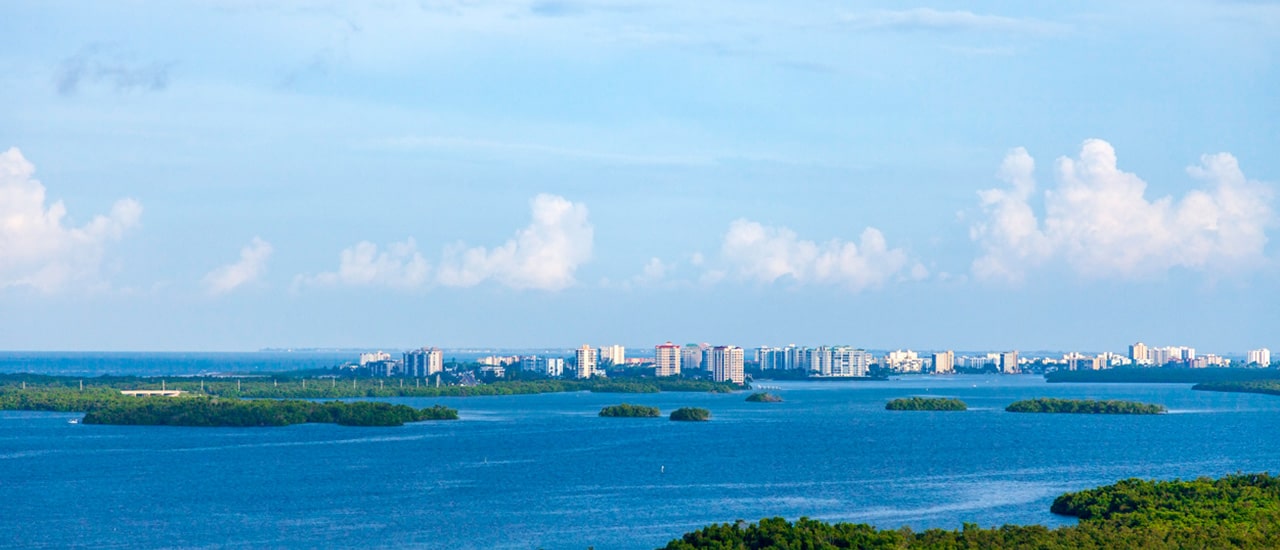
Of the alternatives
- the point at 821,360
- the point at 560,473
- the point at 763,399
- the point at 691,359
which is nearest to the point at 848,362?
the point at 821,360

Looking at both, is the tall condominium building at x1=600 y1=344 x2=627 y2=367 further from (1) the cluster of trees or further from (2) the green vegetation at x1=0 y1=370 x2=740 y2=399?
(1) the cluster of trees

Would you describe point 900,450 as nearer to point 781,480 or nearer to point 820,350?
point 781,480

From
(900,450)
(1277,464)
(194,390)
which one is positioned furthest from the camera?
(194,390)

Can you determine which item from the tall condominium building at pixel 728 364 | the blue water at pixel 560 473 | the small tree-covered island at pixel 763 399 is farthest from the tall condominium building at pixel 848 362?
the blue water at pixel 560 473

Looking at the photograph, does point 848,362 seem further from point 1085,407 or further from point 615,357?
point 1085,407

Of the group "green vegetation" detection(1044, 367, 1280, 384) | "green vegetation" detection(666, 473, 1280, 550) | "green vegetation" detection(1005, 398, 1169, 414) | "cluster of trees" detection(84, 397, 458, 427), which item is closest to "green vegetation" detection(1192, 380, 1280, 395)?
"green vegetation" detection(1044, 367, 1280, 384)

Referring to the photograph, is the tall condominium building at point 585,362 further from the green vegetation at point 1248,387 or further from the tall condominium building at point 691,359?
the green vegetation at point 1248,387

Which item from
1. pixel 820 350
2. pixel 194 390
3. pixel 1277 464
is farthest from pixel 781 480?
pixel 820 350
